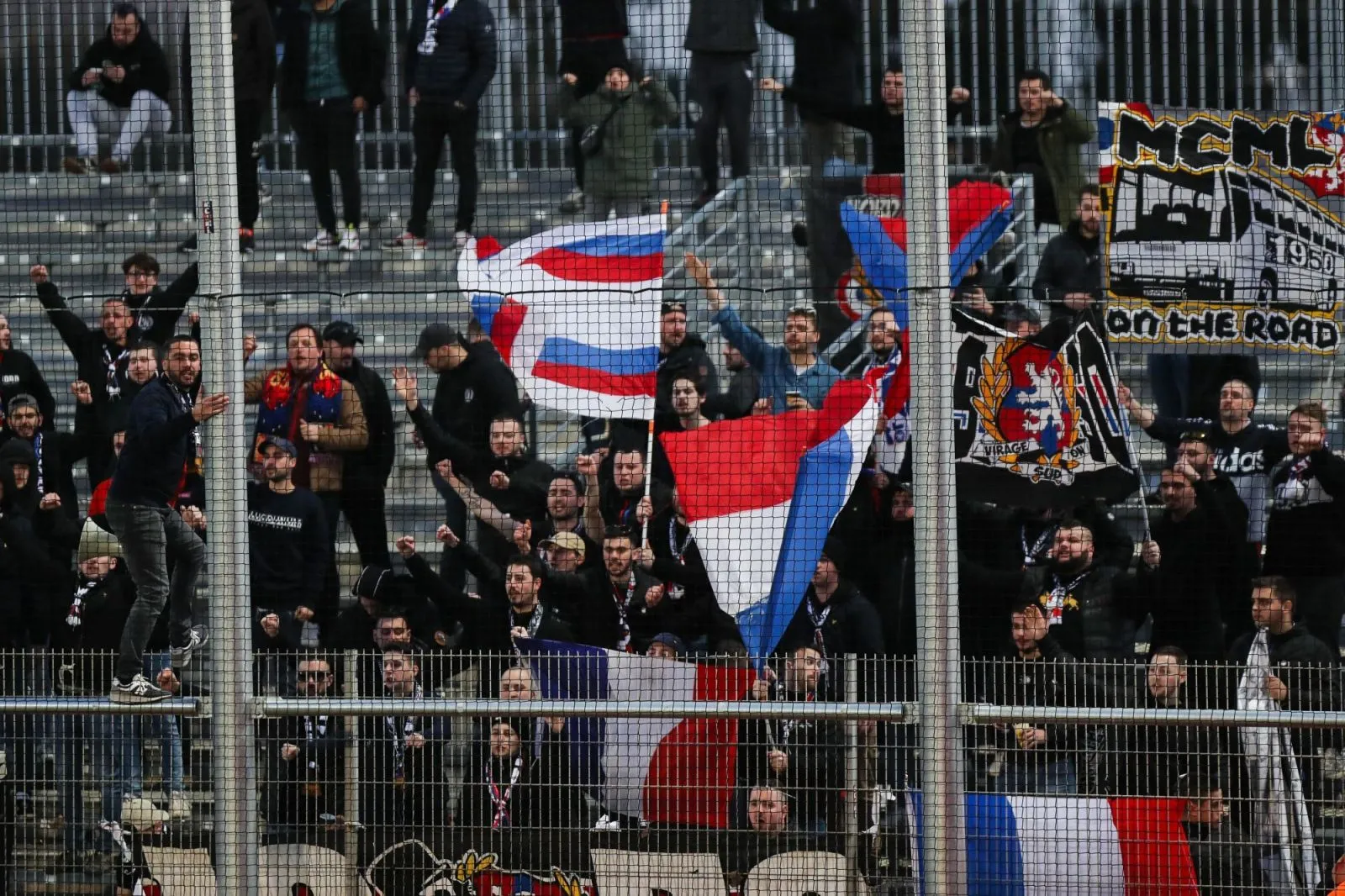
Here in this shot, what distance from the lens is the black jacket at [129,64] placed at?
777cm

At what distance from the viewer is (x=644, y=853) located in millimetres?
6250

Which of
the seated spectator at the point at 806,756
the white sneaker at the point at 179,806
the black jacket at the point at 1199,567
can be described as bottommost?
the white sneaker at the point at 179,806

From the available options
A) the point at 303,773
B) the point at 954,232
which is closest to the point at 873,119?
the point at 954,232

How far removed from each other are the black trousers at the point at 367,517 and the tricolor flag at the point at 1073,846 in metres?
2.31

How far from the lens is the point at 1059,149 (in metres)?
7.77

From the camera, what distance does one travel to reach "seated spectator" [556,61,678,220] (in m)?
8.07

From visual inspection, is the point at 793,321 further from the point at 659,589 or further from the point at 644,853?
the point at 644,853

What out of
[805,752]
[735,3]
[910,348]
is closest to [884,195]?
[735,3]

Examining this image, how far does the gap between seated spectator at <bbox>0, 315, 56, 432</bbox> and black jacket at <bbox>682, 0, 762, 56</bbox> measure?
3.22 m

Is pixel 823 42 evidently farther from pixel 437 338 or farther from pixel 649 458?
pixel 437 338

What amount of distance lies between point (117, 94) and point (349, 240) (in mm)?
1160

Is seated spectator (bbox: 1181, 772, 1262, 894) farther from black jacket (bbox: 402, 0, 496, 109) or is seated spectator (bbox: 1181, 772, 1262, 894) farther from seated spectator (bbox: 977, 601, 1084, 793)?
black jacket (bbox: 402, 0, 496, 109)

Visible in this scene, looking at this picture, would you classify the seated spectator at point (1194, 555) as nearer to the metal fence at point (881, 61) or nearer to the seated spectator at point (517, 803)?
the metal fence at point (881, 61)

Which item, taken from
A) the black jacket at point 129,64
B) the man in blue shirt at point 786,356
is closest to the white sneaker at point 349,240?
the black jacket at point 129,64
